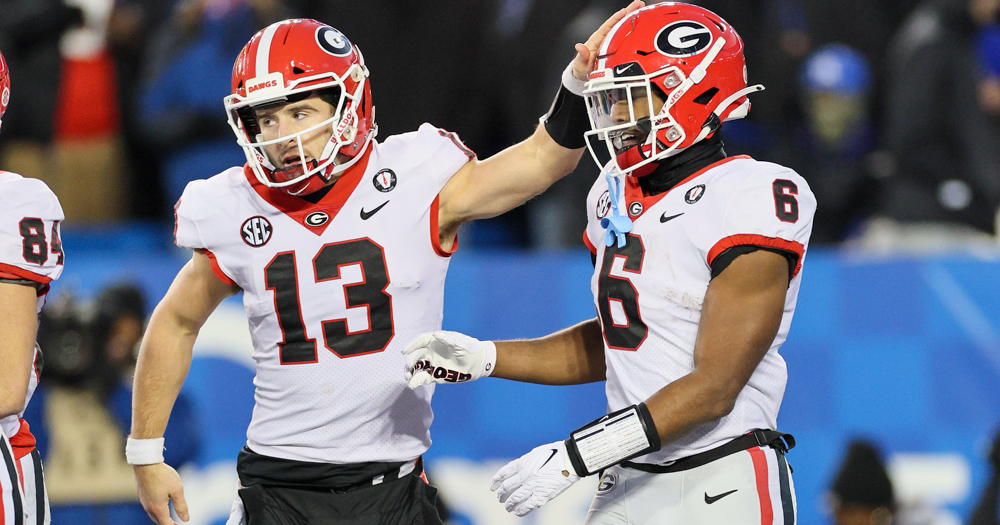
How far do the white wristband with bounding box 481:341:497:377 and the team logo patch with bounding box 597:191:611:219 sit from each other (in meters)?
0.53

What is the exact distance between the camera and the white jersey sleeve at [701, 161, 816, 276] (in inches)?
136

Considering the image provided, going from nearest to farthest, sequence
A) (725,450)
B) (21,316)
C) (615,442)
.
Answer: (615,442)
(21,316)
(725,450)

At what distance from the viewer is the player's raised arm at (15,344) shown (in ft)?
11.3

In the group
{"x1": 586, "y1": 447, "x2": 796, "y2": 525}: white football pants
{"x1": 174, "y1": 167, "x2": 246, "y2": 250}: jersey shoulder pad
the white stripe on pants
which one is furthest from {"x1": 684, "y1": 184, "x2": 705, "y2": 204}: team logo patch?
the white stripe on pants

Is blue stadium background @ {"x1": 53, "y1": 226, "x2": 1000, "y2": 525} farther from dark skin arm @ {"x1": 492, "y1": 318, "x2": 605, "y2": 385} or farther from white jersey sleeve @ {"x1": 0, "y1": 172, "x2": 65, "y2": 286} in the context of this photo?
white jersey sleeve @ {"x1": 0, "y1": 172, "x2": 65, "y2": 286}

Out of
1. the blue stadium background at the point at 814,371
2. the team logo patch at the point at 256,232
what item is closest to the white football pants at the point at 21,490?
the team logo patch at the point at 256,232

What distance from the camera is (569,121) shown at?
4.01 m

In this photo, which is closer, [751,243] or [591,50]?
[751,243]

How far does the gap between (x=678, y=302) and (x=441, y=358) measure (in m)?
0.73

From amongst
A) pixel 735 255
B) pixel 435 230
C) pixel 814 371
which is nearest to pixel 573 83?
pixel 435 230

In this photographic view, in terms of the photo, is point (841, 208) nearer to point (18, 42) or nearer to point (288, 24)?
point (288, 24)

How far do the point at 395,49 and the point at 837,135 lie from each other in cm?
271

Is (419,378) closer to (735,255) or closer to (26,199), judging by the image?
(735,255)

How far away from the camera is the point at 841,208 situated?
23.6 feet
